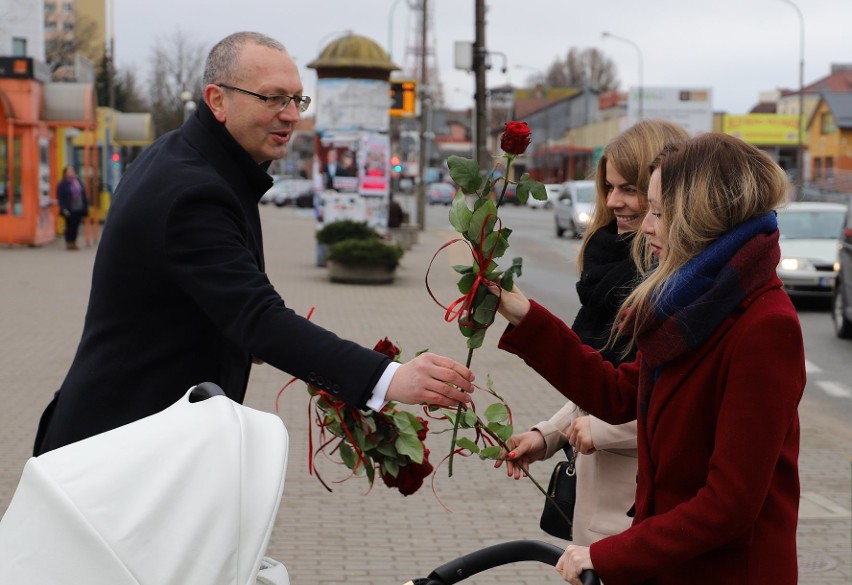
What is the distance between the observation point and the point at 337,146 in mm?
21906

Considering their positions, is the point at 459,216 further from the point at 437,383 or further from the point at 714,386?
the point at 714,386

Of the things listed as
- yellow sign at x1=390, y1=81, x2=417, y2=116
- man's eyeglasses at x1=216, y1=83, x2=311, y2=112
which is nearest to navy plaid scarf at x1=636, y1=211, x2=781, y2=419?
man's eyeglasses at x1=216, y1=83, x2=311, y2=112

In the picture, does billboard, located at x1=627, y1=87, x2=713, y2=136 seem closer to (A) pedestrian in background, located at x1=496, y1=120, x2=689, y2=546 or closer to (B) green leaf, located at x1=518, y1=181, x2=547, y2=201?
(A) pedestrian in background, located at x1=496, y1=120, x2=689, y2=546

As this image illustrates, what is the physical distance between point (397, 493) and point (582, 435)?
160 inches

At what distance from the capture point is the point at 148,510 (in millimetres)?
1976

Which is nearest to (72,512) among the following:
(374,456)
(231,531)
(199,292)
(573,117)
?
(231,531)

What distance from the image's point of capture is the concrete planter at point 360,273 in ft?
65.9

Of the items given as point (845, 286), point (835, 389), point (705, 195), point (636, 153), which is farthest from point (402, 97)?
point (705, 195)

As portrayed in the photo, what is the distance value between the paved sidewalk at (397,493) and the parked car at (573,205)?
19.1 meters

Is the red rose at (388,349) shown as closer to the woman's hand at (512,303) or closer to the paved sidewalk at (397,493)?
the woman's hand at (512,303)

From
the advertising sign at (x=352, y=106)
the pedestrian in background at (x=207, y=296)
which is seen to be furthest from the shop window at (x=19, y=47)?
the pedestrian in background at (x=207, y=296)

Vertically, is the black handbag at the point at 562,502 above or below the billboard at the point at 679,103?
below

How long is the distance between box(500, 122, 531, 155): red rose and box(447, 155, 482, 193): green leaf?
84 millimetres

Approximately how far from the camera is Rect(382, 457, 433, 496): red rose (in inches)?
117
